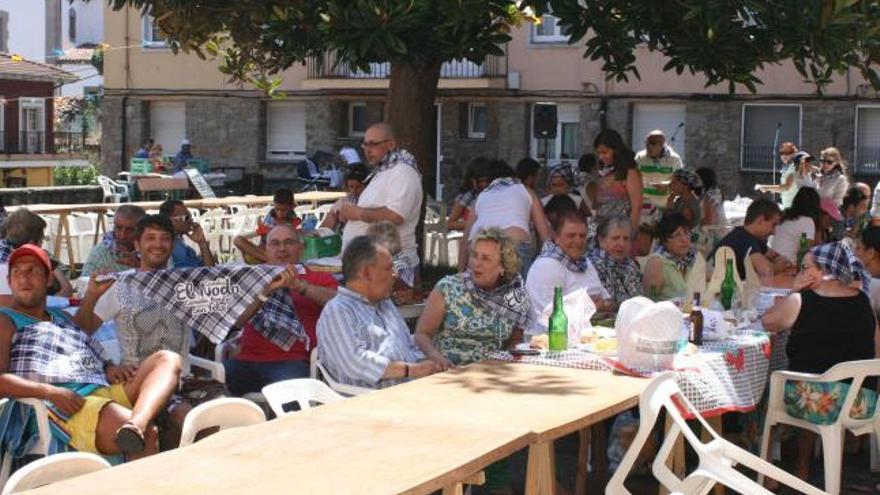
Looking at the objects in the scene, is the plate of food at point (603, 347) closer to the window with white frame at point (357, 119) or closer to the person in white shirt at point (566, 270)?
the person in white shirt at point (566, 270)

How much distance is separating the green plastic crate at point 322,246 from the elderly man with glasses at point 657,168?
195 inches

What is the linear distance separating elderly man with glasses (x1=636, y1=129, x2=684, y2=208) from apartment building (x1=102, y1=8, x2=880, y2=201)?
11409mm

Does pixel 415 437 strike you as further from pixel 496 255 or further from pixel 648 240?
pixel 648 240

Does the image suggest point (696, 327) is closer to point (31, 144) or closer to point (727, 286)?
point (727, 286)

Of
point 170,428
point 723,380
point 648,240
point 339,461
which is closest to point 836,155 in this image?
point 648,240

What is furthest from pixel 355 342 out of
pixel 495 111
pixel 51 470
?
pixel 495 111

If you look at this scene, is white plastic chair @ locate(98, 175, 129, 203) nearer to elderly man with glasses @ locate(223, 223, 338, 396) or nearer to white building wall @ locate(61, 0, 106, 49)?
elderly man with glasses @ locate(223, 223, 338, 396)

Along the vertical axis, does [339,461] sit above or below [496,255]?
below

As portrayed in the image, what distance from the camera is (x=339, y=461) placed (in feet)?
14.9

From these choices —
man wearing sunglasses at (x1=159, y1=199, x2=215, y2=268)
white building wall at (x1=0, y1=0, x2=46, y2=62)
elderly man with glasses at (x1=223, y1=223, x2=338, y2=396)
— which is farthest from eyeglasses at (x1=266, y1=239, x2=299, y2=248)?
white building wall at (x1=0, y1=0, x2=46, y2=62)

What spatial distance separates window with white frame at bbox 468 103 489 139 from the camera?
31922 millimetres

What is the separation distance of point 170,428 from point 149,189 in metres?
22.8

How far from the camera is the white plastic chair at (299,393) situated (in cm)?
577

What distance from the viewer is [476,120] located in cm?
3216
